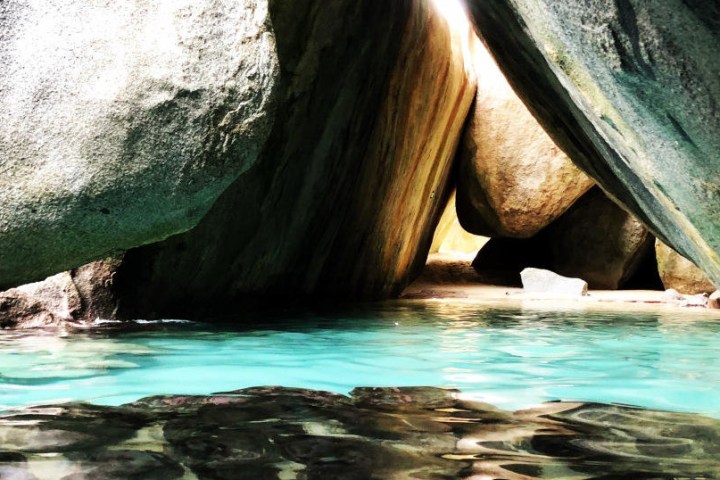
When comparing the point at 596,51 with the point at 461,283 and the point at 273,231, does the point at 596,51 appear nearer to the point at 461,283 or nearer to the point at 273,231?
the point at 273,231

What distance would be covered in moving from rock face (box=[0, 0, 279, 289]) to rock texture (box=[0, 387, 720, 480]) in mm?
1445

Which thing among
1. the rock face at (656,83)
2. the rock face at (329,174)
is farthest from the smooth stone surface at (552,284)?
the rock face at (656,83)

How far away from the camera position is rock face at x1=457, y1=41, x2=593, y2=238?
11.9 metres

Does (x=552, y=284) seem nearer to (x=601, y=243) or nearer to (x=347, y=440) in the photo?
(x=601, y=243)

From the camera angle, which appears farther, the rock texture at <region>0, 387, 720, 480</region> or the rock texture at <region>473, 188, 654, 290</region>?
the rock texture at <region>473, 188, 654, 290</region>

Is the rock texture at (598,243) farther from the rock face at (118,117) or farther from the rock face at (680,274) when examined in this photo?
the rock face at (118,117)

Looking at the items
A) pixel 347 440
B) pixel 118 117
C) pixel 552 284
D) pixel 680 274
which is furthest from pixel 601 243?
pixel 347 440

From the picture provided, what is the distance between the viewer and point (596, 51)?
7.70 ft

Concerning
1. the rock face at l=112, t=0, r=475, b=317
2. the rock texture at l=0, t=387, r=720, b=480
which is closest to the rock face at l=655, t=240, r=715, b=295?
the rock face at l=112, t=0, r=475, b=317

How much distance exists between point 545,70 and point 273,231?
292cm

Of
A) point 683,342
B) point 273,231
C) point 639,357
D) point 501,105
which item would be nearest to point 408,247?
point 501,105

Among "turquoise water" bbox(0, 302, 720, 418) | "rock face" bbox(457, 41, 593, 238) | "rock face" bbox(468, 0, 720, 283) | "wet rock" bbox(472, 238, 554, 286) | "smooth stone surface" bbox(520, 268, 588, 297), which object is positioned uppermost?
"rock face" bbox(457, 41, 593, 238)

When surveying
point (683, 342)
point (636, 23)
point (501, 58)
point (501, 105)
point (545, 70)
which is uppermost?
point (501, 105)

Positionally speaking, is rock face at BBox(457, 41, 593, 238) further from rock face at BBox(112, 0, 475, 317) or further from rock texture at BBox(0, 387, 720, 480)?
rock texture at BBox(0, 387, 720, 480)
